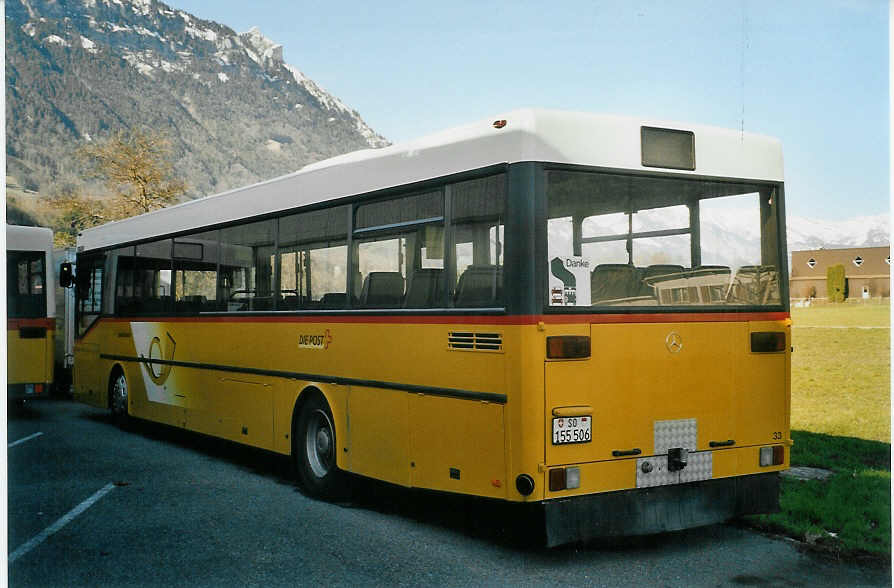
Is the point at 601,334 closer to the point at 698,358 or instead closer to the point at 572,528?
the point at 698,358

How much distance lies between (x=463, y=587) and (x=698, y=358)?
222cm

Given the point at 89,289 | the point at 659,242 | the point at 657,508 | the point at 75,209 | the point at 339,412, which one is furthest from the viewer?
the point at 75,209

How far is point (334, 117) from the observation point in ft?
416

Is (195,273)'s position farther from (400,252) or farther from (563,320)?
(563,320)

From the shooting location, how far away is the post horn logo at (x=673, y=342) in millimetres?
6117

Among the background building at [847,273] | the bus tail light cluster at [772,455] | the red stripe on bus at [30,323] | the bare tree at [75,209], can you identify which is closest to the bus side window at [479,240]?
the bus tail light cluster at [772,455]

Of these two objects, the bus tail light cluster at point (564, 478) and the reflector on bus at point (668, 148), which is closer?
the bus tail light cluster at point (564, 478)

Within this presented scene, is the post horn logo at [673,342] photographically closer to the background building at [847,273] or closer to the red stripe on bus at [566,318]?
the red stripe on bus at [566,318]

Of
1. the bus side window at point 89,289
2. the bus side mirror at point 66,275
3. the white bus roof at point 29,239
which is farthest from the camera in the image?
the white bus roof at point 29,239

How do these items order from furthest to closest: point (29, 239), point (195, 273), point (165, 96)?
point (165, 96)
point (29, 239)
point (195, 273)

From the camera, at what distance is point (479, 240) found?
19.8 feet

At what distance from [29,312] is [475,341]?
435 inches

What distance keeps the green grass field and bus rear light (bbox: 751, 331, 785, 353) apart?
1357 mm

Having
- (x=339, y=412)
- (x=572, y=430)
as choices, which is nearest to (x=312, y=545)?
(x=339, y=412)
